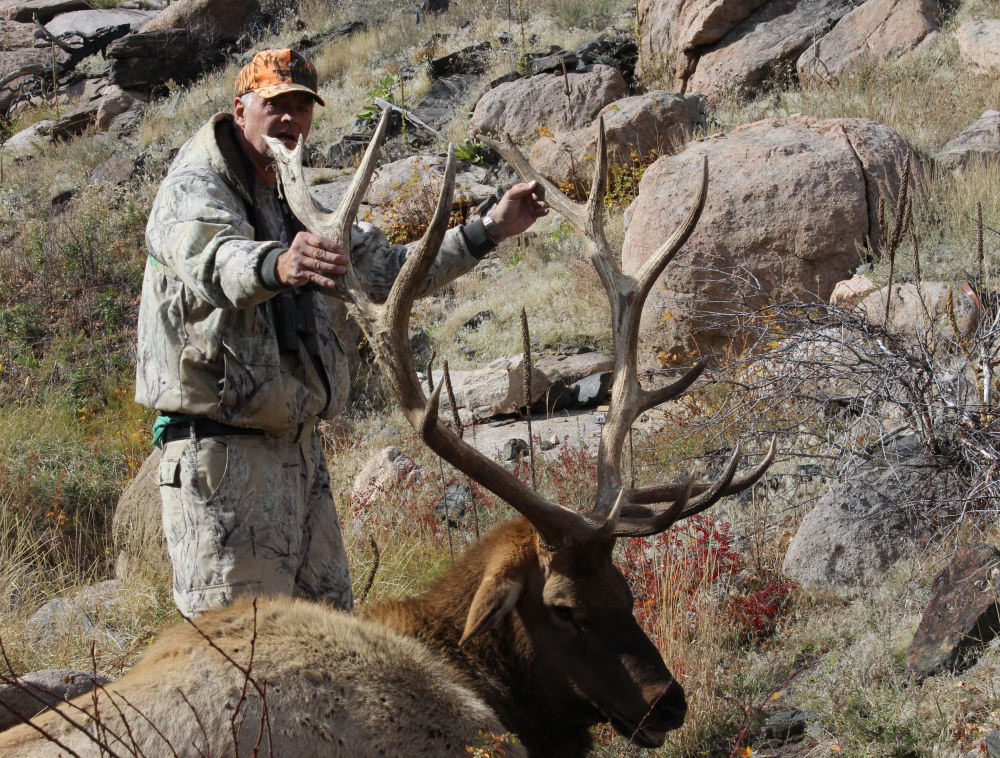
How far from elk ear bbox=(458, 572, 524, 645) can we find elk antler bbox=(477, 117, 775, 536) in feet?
1.33

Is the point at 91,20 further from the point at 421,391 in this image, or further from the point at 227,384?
the point at 421,391

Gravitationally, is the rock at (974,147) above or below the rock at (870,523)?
above

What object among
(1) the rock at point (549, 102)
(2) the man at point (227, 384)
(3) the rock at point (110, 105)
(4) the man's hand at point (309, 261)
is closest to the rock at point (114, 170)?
(3) the rock at point (110, 105)

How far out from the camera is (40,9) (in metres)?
24.2

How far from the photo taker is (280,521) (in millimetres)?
3523

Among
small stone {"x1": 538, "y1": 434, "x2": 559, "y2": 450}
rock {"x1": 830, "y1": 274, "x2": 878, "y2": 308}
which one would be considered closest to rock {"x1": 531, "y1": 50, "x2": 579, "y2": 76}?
rock {"x1": 830, "y1": 274, "x2": 878, "y2": 308}

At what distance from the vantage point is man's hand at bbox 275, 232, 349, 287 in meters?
2.96

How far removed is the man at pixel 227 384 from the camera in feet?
11.1

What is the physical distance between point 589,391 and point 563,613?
5714mm

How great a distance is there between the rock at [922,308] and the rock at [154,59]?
19.1 meters

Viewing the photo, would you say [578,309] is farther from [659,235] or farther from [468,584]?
[468,584]

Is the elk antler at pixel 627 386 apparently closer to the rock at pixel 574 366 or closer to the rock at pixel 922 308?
the rock at pixel 922 308

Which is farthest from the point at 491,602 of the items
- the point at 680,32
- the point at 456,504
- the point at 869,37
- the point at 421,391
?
the point at 680,32

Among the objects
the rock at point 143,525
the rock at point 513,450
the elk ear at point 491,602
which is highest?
the elk ear at point 491,602
